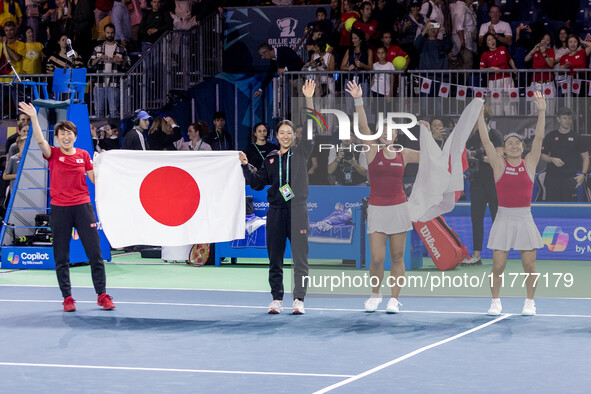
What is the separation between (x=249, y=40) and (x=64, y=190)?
11624 mm

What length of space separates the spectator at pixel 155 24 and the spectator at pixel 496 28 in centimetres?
676

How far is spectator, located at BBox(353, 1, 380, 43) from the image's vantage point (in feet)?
61.9

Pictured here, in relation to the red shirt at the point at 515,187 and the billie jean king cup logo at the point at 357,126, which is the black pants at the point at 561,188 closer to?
Result: the billie jean king cup logo at the point at 357,126

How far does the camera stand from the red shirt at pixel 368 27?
18.9 metres

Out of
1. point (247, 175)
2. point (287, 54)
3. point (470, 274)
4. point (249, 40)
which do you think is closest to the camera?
point (247, 175)

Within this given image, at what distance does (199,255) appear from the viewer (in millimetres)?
15312

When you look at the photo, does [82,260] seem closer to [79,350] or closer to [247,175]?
[247,175]

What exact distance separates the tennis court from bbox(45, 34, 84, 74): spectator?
29.1 ft

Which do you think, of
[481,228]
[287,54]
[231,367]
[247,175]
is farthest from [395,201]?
[287,54]

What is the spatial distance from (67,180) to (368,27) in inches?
389

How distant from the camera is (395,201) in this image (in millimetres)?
10359

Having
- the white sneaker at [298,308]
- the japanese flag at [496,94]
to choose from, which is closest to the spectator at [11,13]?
the japanese flag at [496,94]

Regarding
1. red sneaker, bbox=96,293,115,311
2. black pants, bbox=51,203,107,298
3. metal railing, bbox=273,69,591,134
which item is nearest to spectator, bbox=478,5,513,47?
metal railing, bbox=273,69,591,134

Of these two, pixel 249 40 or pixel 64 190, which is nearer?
pixel 64 190
